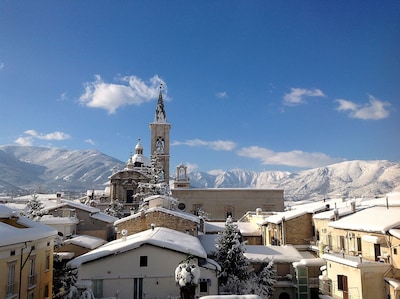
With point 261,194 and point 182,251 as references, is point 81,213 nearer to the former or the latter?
point 182,251

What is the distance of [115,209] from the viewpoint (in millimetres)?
53469

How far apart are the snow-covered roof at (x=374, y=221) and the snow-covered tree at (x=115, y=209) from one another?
33778mm

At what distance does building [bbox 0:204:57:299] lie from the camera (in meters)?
13.1

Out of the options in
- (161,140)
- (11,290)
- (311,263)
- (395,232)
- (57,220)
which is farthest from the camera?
(161,140)

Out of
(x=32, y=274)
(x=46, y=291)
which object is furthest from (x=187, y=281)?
(x=46, y=291)

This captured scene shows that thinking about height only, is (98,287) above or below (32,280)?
below

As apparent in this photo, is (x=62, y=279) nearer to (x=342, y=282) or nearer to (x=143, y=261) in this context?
(x=143, y=261)

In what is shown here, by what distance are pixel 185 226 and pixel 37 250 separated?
14.9 metres

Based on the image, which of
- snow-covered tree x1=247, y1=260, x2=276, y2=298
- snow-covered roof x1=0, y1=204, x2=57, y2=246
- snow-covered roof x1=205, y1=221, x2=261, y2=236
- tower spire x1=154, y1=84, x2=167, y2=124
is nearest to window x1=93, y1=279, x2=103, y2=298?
snow-covered roof x1=0, y1=204, x2=57, y2=246

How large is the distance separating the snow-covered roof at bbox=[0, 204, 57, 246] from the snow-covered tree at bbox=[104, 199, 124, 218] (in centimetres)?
3469

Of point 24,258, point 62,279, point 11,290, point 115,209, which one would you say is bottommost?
point 62,279

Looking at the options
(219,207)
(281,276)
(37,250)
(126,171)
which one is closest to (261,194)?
(219,207)

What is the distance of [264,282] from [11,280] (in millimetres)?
18043

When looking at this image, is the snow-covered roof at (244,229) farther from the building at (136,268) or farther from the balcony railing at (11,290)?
the balcony railing at (11,290)
